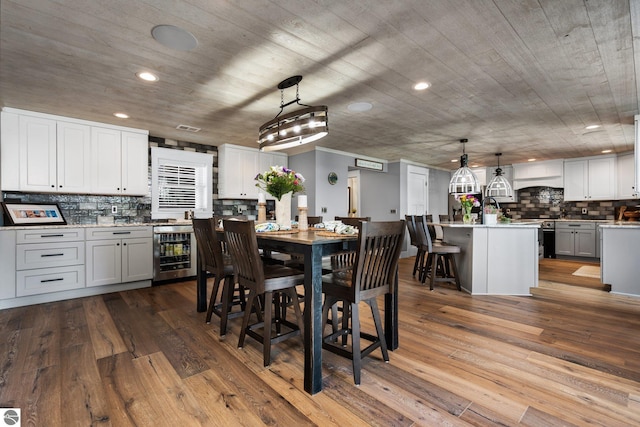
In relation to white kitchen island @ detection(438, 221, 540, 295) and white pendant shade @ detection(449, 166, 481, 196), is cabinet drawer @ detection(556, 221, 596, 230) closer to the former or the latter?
white pendant shade @ detection(449, 166, 481, 196)

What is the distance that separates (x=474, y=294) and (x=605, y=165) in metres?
5.09

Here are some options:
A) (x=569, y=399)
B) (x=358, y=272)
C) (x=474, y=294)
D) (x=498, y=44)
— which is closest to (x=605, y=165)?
(x=474, y=294)

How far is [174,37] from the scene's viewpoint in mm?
2098

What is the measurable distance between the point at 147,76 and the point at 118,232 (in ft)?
7.35

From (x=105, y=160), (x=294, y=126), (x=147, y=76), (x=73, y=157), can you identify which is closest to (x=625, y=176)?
(x=294, y=126)

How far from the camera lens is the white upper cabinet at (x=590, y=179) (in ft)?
20.4

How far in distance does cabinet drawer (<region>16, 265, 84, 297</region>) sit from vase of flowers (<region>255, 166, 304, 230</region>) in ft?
9.15

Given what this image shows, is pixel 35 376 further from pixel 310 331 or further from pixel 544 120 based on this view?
pixel 544 120

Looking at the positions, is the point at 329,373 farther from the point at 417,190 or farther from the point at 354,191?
the point at 354,191

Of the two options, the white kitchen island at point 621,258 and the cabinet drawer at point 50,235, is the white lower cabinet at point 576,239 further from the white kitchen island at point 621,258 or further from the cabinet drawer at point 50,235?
the cabinet drawer at point 50,235

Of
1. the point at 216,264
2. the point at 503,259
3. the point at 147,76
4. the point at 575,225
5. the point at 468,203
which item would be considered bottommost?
the point at 503,259

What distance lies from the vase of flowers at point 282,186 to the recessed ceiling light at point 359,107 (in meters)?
1.26

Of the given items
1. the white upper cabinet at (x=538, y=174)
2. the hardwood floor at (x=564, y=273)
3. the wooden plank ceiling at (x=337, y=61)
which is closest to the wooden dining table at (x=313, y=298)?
the wooden plank ceiling at (x=337, y=61)

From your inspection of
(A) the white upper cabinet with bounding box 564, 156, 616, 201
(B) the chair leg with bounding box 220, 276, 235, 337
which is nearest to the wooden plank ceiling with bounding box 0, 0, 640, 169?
(B) the chair leg with bounding box 220, 276, 235, 337
